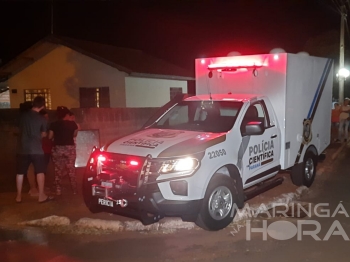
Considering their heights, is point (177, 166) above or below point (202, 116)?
below

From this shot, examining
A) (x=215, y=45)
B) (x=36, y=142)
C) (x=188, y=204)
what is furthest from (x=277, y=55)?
(x=215, y=45)

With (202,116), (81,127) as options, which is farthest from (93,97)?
(202,116)

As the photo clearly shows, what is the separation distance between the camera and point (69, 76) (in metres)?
18.4

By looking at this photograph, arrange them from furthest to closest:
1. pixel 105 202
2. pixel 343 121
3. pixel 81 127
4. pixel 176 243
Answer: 1. pixel 343 121
2. pixel 81 127
3. pixel 105 202
4. pixel 176 243

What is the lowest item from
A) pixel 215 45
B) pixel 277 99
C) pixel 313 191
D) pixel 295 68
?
pixel 313 191

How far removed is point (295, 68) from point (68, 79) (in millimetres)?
12380

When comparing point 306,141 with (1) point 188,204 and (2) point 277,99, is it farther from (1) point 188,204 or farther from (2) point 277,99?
(1) point 188,204

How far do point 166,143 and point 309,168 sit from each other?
418 centimetres

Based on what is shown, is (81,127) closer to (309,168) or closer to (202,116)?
(202,116)

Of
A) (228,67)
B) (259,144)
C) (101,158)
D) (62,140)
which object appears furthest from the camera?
(228,67)

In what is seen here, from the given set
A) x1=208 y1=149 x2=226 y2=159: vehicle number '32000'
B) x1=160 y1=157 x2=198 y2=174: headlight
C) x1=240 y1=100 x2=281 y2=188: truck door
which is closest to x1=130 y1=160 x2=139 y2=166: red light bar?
x1=160 y1=157 x2=198 y2=174: headlight

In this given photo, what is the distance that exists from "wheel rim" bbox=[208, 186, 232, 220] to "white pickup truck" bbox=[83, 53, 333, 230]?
0.01 m

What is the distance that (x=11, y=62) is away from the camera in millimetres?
18406

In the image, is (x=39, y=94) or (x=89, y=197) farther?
(x=39, y=94)
